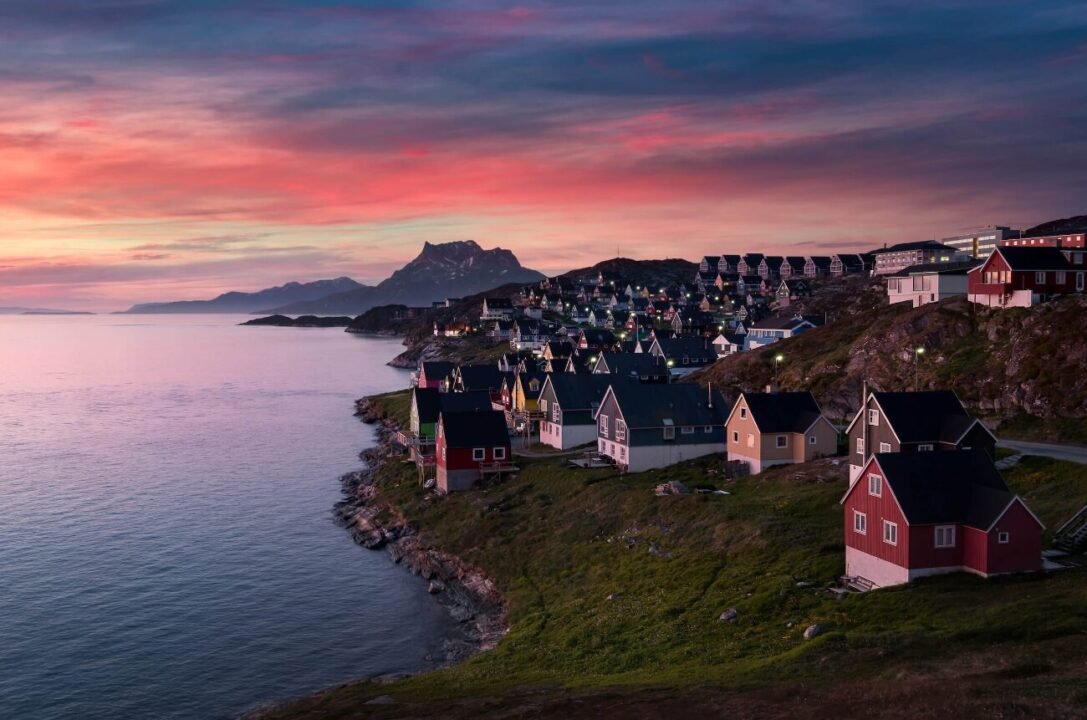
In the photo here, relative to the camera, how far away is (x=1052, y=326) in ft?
254

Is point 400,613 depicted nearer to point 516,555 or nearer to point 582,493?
point 516,555

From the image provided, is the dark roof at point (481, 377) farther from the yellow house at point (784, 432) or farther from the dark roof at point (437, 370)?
the yellow house at point (784, 432)

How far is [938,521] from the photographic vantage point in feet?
129

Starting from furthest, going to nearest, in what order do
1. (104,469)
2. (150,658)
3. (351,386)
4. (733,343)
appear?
1. (351,386)
2. (733,343)
3. (104,469)
4. (150,658)

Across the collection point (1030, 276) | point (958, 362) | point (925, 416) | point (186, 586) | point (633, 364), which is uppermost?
point (1030, 276)

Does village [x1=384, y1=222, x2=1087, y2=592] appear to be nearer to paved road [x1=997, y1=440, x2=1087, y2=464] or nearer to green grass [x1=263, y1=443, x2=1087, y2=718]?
green grass [x1=263, y1=443, x2=1087, y2=718]

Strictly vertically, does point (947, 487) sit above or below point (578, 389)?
below

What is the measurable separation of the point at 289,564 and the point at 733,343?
96.0 metres

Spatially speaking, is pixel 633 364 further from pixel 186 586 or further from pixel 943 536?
pixel 943 536

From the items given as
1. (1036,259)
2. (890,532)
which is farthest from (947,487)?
(1036,259)

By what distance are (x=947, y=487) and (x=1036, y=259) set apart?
188 ft

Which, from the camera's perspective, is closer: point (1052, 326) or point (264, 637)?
point (264, 637)

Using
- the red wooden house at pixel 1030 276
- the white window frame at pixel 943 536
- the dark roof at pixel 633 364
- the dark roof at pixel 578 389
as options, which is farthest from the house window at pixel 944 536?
the dark roof at pixel 633 364

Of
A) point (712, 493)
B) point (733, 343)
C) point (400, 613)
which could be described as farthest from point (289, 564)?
point (733, 343)
